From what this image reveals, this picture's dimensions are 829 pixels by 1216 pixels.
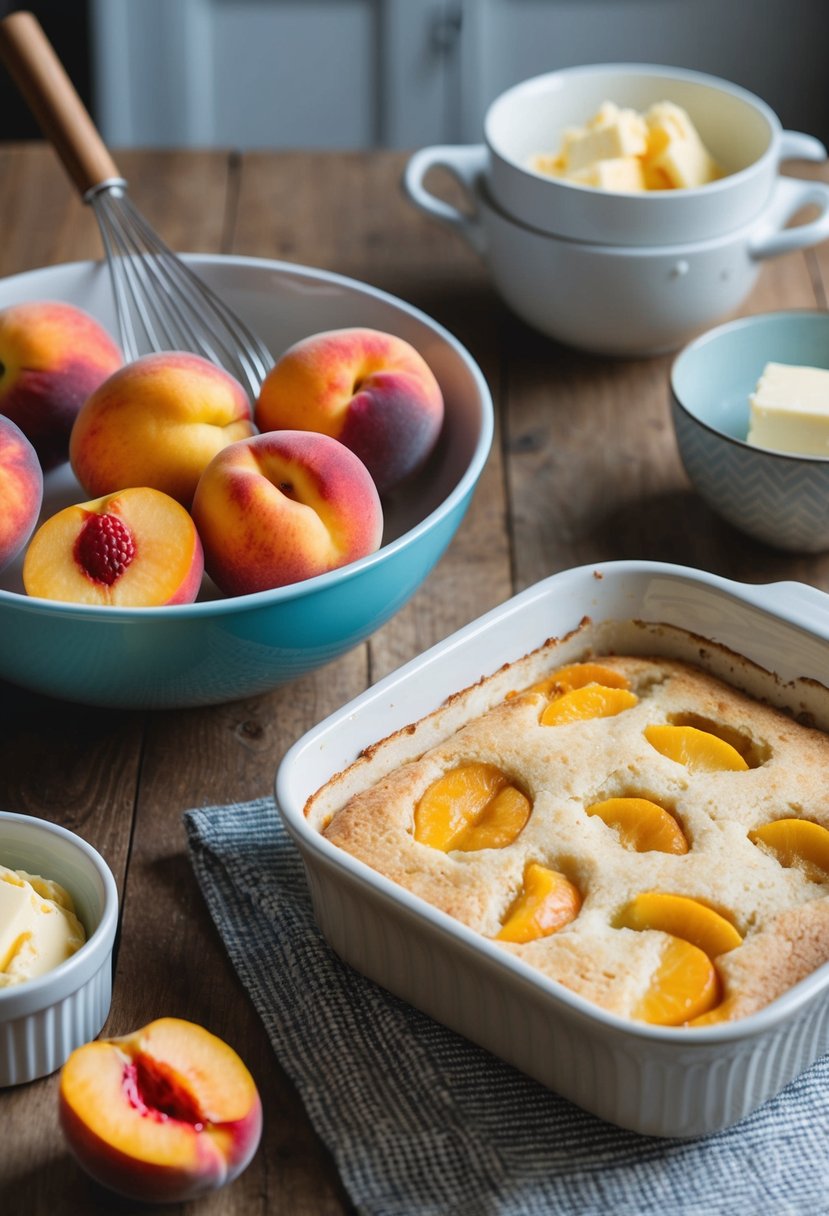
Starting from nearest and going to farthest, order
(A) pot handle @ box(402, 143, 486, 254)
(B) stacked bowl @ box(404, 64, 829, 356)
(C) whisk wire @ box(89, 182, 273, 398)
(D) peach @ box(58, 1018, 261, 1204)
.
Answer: (D) peach @ box(58, 1018, 261, 1204)
(C) whisk wire @ box(89, 182, 273, 398)
(B) stacked bowl @ box(404, 64, 829, 356)
(A) pot handle @ box(402, 143, 486, 254)

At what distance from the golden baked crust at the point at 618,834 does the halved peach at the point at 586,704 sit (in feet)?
0.03

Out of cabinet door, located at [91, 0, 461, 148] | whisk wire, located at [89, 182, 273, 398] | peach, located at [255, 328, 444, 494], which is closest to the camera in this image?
peach, located at [255, 328, 444, 494]

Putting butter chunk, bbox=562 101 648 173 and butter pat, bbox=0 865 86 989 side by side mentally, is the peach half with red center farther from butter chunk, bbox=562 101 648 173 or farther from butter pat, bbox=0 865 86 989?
butter chunk, bbox=562 101 648 173

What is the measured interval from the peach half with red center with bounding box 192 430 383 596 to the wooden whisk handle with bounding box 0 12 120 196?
18.1 inches

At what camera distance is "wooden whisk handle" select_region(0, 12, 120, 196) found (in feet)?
4.03

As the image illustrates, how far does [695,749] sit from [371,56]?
231 cm

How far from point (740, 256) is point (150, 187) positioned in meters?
0.78

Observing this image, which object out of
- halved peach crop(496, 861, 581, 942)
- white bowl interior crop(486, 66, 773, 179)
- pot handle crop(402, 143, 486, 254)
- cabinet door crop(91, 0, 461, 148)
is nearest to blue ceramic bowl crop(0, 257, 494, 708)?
halved peach crop(496, 861, 581, 942)

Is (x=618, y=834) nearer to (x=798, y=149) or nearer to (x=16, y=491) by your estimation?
(x=16, y=491)

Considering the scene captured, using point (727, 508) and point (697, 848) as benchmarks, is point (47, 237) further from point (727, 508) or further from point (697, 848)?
point (697, 848)

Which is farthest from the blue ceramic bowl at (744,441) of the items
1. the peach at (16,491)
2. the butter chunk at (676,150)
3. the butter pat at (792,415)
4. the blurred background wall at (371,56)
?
the blurred background wall at (371,56)

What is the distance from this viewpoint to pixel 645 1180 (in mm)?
708

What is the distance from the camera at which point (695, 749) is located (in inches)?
34.6

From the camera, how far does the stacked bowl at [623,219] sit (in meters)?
1.32
